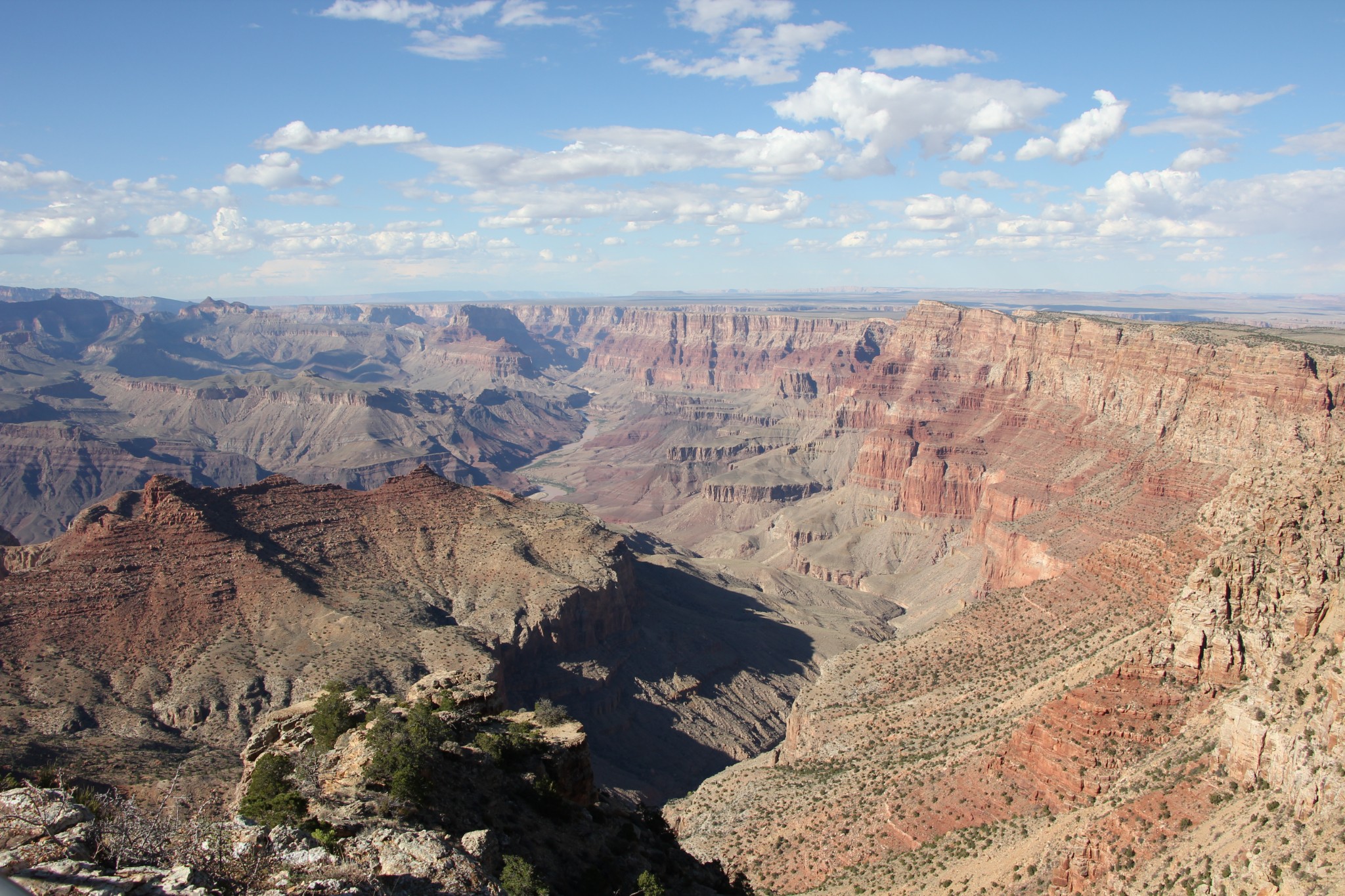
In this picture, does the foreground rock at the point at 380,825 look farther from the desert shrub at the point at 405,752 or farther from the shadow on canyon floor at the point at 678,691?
the shadow on canyon floor at the point at 678,691

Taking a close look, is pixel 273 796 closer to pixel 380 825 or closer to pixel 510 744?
pixel 380 825

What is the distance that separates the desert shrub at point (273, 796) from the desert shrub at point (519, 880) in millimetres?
5311

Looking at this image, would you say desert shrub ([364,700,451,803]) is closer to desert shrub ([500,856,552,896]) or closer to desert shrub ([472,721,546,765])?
desert shrub ([472,721,546,765])

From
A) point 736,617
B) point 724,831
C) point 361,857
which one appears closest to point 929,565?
point 736,617

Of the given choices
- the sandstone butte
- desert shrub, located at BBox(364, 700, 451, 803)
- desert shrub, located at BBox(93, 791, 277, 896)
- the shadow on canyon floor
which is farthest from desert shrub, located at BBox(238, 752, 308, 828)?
Answer: the shadow on canyon floor

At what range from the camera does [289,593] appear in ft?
247

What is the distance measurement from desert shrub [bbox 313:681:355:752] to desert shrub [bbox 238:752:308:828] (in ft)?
4.13

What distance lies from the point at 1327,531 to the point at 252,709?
66098 mm

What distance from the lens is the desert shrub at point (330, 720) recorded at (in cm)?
2969

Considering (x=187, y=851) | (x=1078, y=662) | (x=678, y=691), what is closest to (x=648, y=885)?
(x=187, y=851)

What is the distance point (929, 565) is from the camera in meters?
144

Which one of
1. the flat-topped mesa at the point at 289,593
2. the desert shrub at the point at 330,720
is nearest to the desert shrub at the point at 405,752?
the desert shrub at the point at 330,720

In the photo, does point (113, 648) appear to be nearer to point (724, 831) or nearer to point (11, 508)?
point (724, 831)

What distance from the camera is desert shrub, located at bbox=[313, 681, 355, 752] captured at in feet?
97.4
